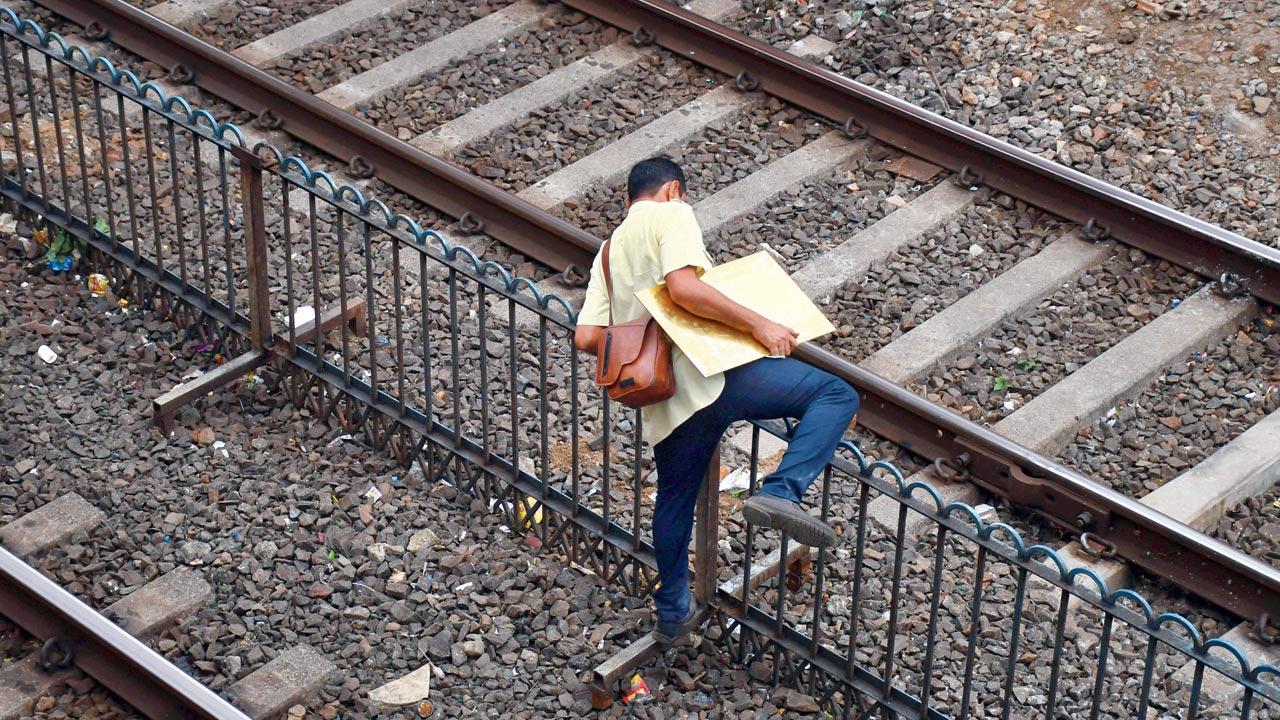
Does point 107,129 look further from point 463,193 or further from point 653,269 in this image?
point 653,269

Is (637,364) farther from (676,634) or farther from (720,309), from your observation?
(676,634)

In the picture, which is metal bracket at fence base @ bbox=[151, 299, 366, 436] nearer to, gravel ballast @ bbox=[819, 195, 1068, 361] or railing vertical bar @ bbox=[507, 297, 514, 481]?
railing vertical bar @ bbox=[507, 297, 514, 481]

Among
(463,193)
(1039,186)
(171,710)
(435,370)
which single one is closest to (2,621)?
(171,710)

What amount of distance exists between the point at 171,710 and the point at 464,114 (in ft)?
15.7

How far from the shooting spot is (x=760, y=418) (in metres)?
6.61

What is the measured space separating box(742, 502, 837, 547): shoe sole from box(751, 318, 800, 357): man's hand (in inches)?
21.9

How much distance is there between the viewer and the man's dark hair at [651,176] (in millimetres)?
6594

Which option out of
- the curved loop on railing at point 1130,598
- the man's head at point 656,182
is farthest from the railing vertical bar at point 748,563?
the curved loop on railing at point 1130,598

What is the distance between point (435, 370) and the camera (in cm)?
877

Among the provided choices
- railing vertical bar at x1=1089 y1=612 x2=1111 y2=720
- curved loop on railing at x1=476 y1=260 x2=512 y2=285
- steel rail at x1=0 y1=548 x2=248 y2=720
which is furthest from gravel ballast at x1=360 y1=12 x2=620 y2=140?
railing vertical bar at x1=1089 y1=612 x2=1111 y2=720

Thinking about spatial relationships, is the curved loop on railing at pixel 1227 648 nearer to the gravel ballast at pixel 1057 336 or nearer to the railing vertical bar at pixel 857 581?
the railing vertical bar at pixel 857 581

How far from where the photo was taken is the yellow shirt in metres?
6.43

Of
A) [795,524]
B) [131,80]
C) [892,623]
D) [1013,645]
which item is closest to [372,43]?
[131,80]

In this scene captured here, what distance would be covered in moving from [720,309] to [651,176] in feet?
1.87
